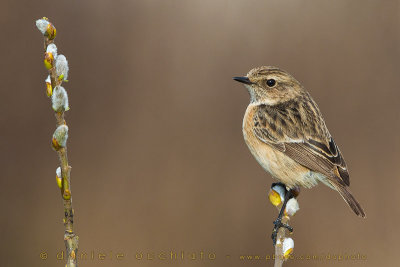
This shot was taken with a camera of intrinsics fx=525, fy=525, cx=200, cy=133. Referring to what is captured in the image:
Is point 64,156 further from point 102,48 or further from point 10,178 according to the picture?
point 102,48

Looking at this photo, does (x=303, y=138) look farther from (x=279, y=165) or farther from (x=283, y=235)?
(x=283, y=235)

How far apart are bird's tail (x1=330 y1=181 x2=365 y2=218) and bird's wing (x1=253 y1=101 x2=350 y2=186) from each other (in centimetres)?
3

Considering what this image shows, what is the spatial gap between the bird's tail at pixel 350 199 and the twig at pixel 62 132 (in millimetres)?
2094

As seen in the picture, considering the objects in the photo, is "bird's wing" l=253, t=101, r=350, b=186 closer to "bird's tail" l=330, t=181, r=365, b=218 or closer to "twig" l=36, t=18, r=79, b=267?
"bird's tail" l=330, t=181, r=365, b=218

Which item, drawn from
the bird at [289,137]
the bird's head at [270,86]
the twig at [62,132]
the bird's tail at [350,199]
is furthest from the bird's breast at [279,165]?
the twig at [62,132]

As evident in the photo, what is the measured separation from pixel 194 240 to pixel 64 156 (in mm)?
3790

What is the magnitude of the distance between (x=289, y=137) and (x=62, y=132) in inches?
91.6

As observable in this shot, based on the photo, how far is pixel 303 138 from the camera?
3.70 m

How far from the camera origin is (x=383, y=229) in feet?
17.1

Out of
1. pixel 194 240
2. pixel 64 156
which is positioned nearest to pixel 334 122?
pixel 194 240

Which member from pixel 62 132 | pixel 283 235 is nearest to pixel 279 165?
pixel 283 235

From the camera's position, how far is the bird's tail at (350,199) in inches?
129

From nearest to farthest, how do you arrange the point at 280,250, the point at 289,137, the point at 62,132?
the point at 62,132 < the point at 280,250 < the point at 289,137

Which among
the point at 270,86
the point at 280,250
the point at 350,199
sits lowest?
the point at 280,250
